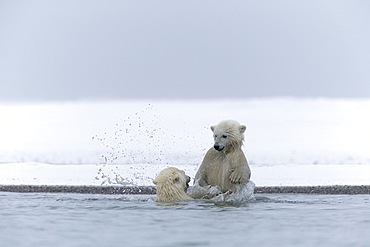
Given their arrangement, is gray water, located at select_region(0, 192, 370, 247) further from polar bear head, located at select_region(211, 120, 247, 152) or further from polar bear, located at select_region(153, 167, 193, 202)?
polar bear head, located at select_region(211, 120, 247, 152)

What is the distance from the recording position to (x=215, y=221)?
794cm

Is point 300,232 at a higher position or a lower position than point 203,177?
lower

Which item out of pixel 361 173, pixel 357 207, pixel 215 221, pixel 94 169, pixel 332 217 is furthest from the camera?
pixel 94 169

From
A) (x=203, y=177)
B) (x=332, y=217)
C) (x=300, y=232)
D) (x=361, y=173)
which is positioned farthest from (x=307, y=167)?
(x=300, y=232)

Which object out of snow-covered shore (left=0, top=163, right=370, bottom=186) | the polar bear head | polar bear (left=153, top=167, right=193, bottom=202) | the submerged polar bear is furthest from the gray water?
snow-covered shore (left=0, top=163, right=370, bottom=186)

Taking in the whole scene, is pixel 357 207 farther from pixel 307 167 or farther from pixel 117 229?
pixel 307 167

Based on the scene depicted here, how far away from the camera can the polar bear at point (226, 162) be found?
1020cm

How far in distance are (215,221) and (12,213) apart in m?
2.72

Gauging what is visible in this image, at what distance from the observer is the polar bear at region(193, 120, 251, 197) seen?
10.2m

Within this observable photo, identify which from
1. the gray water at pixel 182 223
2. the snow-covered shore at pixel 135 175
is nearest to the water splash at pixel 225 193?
the gray water at pixel 182 223

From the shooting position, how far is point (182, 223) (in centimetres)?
779

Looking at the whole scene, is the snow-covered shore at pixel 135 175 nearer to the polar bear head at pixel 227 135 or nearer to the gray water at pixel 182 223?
the polar bear head at pixel 227 135

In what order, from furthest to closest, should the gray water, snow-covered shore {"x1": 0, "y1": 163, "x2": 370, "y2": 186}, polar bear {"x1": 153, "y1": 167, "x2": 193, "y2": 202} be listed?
snow-covered shore {"x1": 0, "y1": 163, "x2": 370, "y2": 186}, polar bear {"x1": 153, "y1": 167, "x2": 193, "y2": 202}, the gray water

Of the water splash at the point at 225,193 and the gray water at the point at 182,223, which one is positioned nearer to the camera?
the gray water at the point at 182,223
